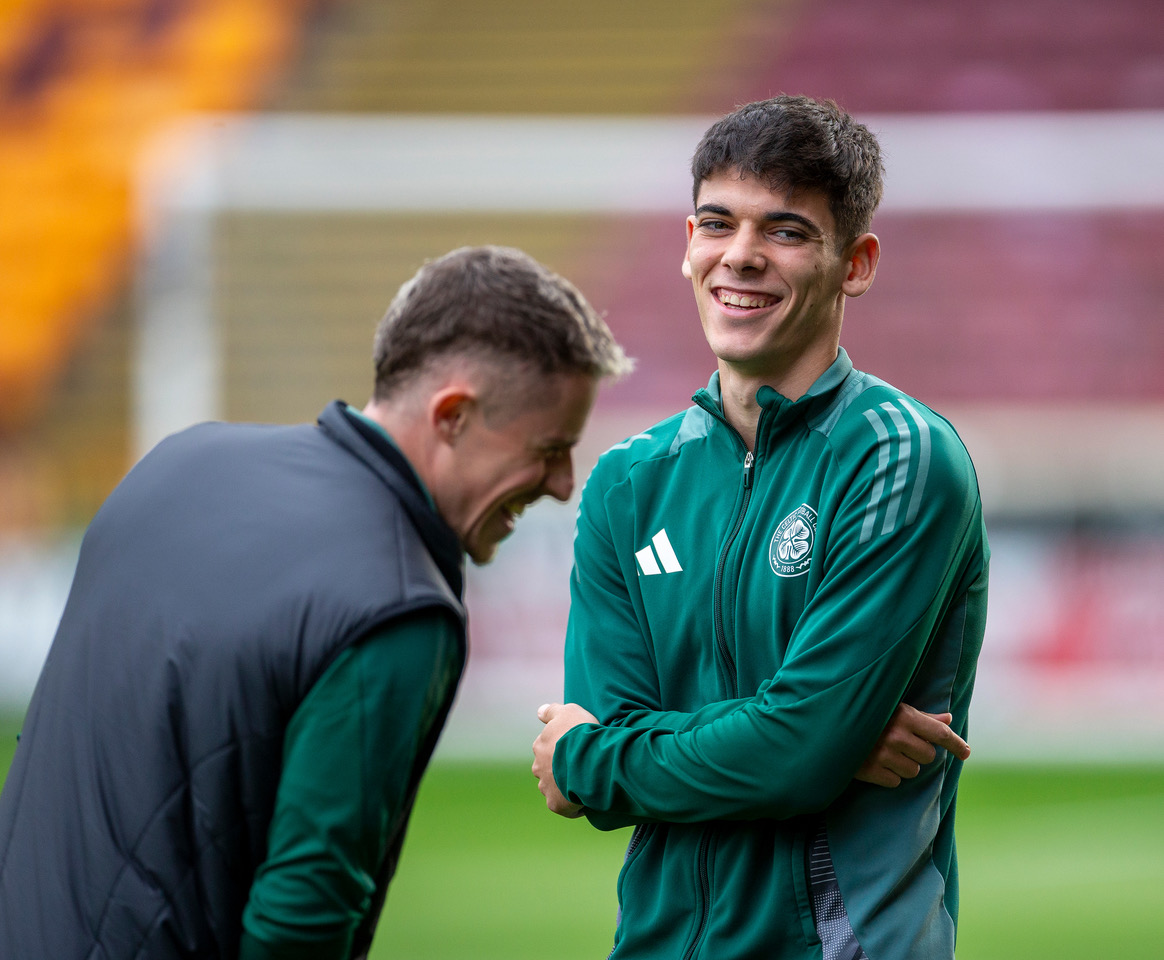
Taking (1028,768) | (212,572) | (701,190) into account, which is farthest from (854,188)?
(1028,768)

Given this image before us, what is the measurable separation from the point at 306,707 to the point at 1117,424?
871 centimetres

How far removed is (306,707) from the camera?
1.59m

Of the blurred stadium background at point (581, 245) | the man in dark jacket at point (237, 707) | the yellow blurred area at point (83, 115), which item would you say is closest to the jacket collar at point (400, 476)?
the man in dark jacket at point (237, 707)

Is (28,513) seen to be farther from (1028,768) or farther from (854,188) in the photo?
(854,188)

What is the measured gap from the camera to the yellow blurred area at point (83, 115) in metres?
12.4

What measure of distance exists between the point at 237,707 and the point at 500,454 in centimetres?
52

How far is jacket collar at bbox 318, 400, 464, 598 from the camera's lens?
176 cm

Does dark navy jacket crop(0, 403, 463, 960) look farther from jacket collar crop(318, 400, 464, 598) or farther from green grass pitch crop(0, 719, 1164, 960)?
green grass pitch crop(0, 719, 1164, 960)

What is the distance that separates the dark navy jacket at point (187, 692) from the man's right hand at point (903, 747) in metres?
0.63

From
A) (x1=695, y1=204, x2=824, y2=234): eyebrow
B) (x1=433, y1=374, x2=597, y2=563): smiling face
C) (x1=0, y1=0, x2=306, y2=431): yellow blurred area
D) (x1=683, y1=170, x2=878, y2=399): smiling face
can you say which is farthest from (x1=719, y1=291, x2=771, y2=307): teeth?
(x1=0, y1=0, x2=306, y2=431): yellow blurred area

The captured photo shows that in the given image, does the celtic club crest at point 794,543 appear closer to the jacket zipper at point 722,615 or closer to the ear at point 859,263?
the jacket zipper at point 722,615

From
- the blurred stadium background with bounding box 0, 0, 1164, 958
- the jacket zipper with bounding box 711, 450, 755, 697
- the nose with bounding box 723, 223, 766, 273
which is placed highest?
the blurred stadium background with bounding box 0, 0, 1164, 958

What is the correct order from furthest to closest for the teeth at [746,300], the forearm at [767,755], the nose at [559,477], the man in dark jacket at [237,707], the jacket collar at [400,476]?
the teeth at [746,300] → the nose at [559,477] → the forearm at [767,755] → the jacket collar at [400,476] → the man in dark jacket at [237,707]

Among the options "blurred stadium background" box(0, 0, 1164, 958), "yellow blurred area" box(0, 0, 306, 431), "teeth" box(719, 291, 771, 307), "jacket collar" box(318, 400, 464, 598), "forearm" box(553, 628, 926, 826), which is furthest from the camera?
"yellow blurred area" box(0, 0, 306, 431)
